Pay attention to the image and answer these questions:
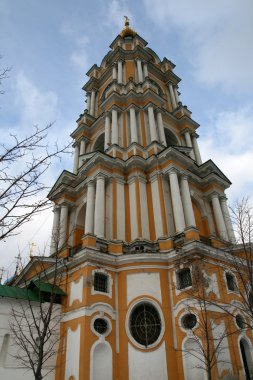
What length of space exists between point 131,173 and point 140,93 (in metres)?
10.7

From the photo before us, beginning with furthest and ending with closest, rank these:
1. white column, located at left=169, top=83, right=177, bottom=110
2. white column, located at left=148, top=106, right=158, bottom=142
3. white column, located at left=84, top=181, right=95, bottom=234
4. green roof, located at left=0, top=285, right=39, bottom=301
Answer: white column, located at left=169, top=83, right=177, bottom=110 < white column, located at left=148, top=106, right=158, bottom=142 < white column, located at left=84, top=181, right=95, bottom=234 < green roof, located at left=0, top=285, right=39, bottom=301

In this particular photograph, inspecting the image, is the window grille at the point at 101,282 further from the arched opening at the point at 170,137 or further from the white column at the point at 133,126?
the arched opening at the point at 170,137

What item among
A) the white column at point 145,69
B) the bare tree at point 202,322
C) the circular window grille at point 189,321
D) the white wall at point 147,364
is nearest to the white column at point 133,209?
the bare tree at point 202,322

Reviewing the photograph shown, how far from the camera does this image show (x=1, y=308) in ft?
59.0

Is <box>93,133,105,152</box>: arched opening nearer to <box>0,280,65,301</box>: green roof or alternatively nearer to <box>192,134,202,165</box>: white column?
<box>192,134,202,165</box>: white column

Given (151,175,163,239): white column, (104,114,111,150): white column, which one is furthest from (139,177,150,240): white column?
(104,114,111,150): white column

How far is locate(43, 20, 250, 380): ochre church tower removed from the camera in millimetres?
17031

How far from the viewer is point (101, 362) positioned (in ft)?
55.2

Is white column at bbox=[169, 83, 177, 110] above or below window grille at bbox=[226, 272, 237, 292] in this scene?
above

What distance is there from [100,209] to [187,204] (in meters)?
6.64

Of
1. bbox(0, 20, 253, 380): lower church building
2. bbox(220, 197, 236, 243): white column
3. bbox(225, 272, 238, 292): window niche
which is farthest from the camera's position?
bbox(220, 197, 236, 243): white column

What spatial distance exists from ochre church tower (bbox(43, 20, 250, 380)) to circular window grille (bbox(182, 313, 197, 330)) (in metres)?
0.05

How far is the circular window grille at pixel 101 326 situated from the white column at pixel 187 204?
9.06 meters

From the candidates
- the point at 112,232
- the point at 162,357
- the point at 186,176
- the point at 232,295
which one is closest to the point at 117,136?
the point at 186,176
